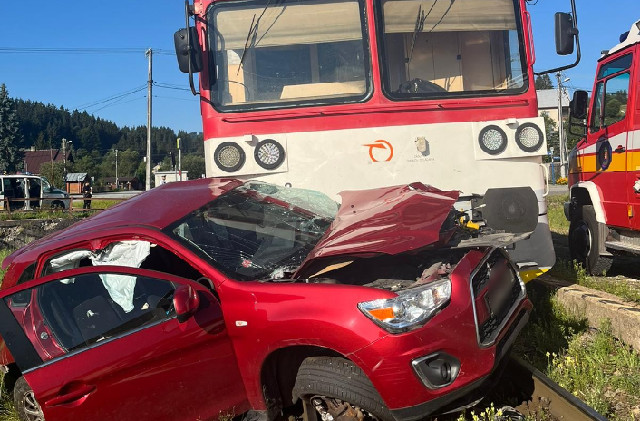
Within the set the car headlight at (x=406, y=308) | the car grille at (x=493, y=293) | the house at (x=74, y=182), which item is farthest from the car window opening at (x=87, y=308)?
the house at (x=74, y=182)

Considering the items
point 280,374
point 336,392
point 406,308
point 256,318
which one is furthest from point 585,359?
point 256,318

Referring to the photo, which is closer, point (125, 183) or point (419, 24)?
point (419, 24)

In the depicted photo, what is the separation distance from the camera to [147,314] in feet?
11.6

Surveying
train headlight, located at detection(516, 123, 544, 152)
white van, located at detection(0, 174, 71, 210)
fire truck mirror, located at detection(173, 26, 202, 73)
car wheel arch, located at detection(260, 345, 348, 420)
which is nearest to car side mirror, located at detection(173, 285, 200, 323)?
car wheel arch, located at detection(260, 345, 348, 420)

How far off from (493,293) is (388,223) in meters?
0.78

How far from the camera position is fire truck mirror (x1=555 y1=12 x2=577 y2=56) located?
18.8ft

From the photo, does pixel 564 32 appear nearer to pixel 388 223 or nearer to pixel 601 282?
pixel 601 282

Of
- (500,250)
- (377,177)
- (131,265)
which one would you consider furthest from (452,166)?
(131,265)

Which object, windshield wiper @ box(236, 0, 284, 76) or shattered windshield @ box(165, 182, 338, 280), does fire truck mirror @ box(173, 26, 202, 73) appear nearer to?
windshield wiper @ box(236, 0, 284, 76)

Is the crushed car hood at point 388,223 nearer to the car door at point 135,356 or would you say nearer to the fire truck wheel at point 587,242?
the car door at point 135,356

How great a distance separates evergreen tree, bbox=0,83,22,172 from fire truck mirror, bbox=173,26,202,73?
7083 centimetres

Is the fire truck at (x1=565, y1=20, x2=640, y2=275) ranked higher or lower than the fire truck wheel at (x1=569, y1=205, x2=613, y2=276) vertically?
higher

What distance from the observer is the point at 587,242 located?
7.98 metres

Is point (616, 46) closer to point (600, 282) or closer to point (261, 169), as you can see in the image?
point (600, 282)
